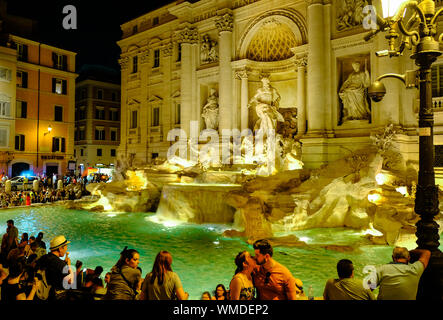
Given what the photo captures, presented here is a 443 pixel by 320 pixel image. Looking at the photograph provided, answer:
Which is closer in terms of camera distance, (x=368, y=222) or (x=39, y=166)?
(x=368, y=222)

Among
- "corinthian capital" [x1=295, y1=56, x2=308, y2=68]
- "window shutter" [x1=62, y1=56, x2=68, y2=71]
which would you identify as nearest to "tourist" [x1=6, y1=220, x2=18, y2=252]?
"corinthian capital" [x1=295, y1=56, x2=308, y2=68]

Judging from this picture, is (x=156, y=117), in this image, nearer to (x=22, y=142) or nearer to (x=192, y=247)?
(x=22, y=142)

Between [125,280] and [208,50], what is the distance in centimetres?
1829

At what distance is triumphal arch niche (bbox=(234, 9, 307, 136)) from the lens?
686 inches

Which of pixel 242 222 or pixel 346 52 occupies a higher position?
pixel 346 52

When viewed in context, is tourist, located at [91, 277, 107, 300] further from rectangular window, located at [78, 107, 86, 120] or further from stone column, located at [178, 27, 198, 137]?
rectangular window, located at [78, 107, 86, 120]

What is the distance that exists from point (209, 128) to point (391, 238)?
13.2 m

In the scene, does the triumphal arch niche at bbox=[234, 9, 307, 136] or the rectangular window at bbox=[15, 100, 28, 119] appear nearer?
the triumphal arch niche at bbox=[234, 9, 307, 136]

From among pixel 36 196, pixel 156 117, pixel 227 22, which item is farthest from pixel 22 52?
pixel 227 22

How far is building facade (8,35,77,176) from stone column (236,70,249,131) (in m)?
16.0

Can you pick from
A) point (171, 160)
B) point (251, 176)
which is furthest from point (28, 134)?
point (251, 176)

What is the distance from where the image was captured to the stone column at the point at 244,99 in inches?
712

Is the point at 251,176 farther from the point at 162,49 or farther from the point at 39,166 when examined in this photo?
the point at 39,166

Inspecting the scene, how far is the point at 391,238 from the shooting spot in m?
8.33
